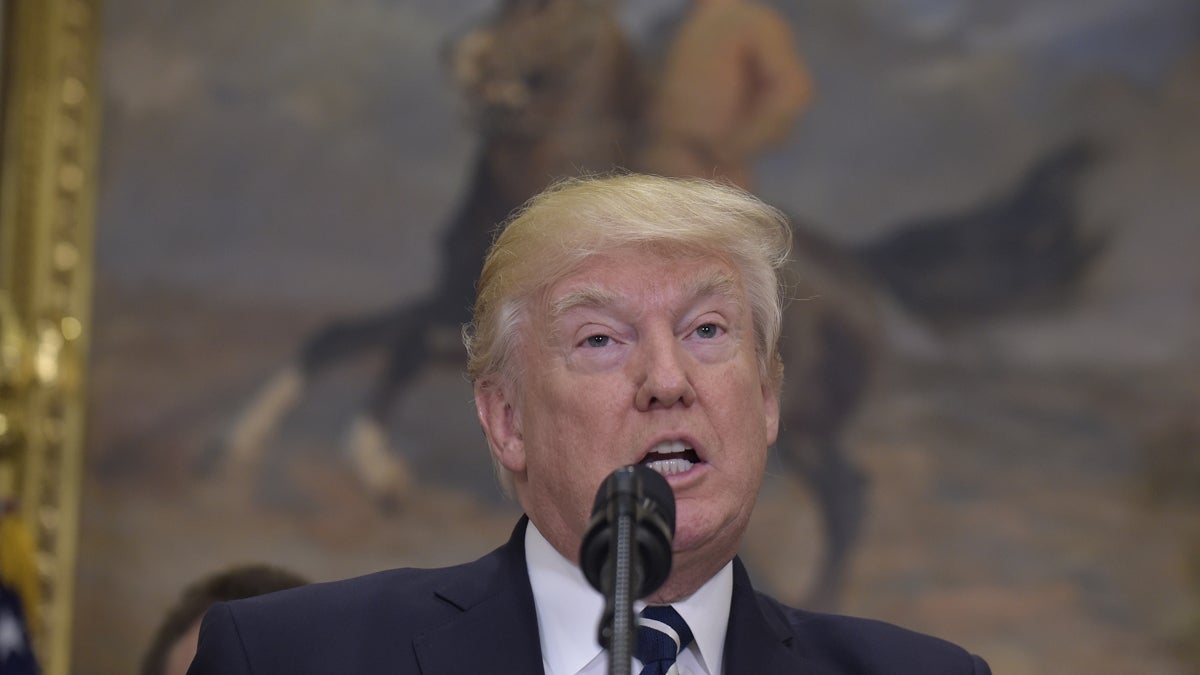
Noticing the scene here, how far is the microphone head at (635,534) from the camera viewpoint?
1639 mm

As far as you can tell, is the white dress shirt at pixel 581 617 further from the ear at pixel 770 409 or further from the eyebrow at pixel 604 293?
the eyebrow at pixel 604 293

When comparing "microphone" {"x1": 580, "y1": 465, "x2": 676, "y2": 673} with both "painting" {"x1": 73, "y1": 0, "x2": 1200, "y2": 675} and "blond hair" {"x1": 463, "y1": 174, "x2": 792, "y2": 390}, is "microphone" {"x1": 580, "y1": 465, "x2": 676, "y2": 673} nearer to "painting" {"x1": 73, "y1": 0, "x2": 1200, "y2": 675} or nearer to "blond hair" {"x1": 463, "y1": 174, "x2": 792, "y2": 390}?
"blond hair" {"x1": 463, "y1": 174, "x2": 792, "y2": 390}

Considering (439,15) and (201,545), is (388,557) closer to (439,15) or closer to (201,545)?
(201,545)

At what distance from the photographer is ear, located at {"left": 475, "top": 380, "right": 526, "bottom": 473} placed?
2.41 meters

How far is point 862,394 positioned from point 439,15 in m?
2.69

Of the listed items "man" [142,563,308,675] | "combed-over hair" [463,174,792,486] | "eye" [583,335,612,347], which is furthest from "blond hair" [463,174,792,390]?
"man" [142,563,308,675]

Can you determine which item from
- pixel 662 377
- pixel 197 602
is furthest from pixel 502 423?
pixel 197 602

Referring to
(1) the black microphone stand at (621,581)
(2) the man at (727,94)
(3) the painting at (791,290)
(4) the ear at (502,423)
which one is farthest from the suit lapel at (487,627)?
(2) the man at (727,94)

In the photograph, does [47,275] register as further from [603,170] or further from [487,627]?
[487,627]

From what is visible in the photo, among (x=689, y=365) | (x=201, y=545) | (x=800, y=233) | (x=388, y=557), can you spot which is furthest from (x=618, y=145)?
(x=689, y=365)

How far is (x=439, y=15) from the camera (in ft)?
23.3

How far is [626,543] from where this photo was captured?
1.61 m

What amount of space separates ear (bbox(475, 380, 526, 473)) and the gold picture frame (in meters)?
4.28

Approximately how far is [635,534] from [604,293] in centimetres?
71
